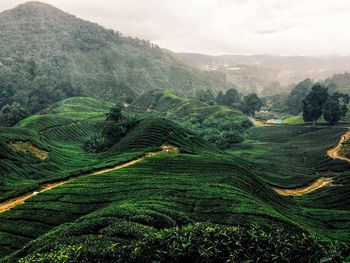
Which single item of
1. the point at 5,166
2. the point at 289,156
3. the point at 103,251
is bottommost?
the point at 289,156

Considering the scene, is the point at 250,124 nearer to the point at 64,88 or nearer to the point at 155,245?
the point at 64,88

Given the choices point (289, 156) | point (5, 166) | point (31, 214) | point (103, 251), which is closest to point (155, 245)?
point (103, 251)

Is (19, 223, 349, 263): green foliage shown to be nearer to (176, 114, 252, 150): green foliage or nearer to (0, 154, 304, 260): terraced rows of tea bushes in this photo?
(0, 154, 304, 260): terraced rows of tea bushes

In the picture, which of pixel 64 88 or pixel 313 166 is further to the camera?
pixel 64 88

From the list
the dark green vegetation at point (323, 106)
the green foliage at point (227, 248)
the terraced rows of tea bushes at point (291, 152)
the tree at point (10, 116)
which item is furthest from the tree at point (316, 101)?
the tree at point (10, 116)

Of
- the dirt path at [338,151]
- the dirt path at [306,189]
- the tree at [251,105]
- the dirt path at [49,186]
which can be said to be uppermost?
the tree at [251,105]

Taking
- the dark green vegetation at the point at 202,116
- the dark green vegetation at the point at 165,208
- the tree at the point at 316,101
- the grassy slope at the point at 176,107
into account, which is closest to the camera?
the dark green vegetation at the point at 165,208

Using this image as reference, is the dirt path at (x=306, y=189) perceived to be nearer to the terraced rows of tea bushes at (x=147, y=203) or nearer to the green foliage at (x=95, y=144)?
the terraced rows of tea bushes at (x=147, y=203)
